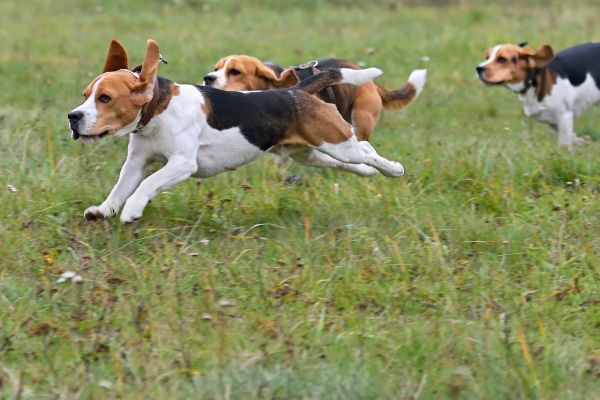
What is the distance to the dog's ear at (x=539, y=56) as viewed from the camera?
1013 cm

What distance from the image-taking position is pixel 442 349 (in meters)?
5.07

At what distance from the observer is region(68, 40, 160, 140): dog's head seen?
6.15 m

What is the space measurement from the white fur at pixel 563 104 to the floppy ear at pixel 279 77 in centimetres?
311

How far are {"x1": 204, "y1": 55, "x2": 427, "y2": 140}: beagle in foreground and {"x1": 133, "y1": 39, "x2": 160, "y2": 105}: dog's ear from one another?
5.78ft

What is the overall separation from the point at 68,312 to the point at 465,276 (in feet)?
6.98

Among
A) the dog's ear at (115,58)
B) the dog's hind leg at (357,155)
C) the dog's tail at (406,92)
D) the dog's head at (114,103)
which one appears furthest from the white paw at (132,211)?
the dog's tail at (406,92)

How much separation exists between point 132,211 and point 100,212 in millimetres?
375

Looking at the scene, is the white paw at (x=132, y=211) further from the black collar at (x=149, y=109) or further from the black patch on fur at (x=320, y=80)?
the black patch on fur at (x=320, y=80)

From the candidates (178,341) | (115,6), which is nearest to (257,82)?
(178,341)

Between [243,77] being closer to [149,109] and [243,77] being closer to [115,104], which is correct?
[149,109]

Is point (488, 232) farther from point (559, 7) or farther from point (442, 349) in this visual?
point (559, 7)

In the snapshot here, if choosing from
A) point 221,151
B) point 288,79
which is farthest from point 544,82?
point 221,151

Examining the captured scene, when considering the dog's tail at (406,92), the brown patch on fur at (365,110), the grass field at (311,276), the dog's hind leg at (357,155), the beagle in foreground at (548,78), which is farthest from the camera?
the beagle in foreground at (548,78)

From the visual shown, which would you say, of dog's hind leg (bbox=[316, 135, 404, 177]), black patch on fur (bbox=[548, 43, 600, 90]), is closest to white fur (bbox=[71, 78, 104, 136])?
dog's hind leg (bbox=[316, 135, 404, 177])
